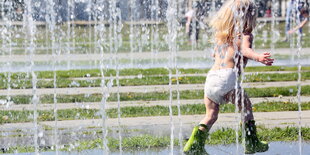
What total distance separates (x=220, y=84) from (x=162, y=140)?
0.71m

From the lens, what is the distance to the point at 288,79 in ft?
34.0

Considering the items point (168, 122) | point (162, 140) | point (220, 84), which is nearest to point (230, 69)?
point (220, 84)

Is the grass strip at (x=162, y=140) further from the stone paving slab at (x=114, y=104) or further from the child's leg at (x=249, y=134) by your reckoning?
the stone paving slab at (x=114, y=104)

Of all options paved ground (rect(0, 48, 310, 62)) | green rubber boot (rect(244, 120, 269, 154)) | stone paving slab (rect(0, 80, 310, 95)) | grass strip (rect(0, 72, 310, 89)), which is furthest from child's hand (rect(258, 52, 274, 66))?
paved ground (rect(0, 48, 310, 62))

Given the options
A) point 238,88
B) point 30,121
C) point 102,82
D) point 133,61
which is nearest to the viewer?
point 238,88

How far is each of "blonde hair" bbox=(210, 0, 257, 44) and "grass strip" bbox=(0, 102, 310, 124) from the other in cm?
193

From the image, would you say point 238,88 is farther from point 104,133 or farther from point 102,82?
point 102,82

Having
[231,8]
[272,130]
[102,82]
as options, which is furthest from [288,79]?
[231,8]

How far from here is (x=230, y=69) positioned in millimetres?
5277

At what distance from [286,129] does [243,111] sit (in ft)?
2.74

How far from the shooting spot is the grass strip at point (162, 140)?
5.46 meters

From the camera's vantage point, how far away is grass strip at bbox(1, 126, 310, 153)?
5465 mm

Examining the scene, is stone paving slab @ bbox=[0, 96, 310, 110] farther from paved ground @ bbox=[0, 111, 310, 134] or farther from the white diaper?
the white diaper

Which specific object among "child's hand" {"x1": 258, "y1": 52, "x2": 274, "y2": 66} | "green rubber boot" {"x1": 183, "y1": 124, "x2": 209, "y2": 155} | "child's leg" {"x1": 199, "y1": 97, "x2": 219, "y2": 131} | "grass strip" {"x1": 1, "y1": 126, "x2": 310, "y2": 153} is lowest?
"grass strip" {"x1": 1, "y1": 126, "x2": 310, "y2": 153}
